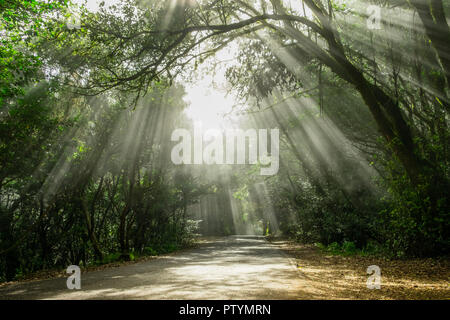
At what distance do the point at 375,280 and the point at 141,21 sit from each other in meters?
9.32

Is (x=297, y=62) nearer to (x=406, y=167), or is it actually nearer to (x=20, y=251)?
(x=406, y=167)
